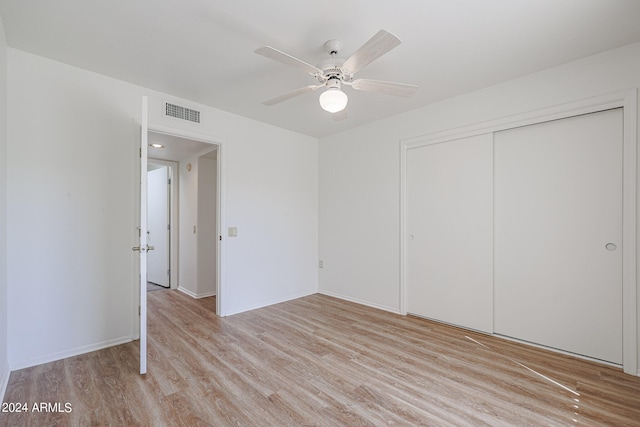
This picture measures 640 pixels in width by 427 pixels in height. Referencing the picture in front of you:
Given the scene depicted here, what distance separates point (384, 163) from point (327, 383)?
2649 millimetres

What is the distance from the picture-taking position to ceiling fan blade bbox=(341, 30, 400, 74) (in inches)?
60.2

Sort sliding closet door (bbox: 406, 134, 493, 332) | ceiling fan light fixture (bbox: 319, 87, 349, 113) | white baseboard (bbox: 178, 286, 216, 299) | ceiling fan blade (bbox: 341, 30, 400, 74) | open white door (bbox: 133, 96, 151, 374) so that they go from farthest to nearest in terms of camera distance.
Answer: white baseboard (bbox: 178, 286, 216, 299), sliding closet door (bbox: 406, 134, 493, 332), open white door (bbox: 133, 96, 151, 374), ceiling fan light fixture (bbox: 319, 87, 349, 113), ceiling fan blade (bbox: 341, 30, 400, 74)

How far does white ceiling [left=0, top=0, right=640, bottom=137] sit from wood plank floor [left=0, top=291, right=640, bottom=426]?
2.52 metres

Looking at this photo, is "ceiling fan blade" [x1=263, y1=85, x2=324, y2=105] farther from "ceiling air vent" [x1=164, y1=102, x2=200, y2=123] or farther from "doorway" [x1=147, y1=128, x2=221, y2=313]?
"doorway" [x1=147, y1=128, x2=221, y2=313]

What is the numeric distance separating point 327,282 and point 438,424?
2.85 meters

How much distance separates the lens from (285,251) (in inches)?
163

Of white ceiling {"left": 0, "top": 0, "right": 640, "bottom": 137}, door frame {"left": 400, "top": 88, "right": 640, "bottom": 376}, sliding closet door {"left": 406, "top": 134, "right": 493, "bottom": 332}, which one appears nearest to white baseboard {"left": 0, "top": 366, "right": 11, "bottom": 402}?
white ceiling {"left": 0, "top": 0, "right": 640, "bottom": 137}

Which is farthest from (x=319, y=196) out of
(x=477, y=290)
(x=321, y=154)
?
(x=477, y=290)

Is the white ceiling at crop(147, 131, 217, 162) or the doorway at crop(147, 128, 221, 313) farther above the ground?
the white ceiling at crop(147, 131, 217, 162)

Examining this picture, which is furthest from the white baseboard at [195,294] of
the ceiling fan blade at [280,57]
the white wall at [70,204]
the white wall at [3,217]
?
the ceiling fan blade at [280,57]

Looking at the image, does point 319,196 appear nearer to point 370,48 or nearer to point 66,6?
point 370,48

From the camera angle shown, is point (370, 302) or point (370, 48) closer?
point (370, 48)

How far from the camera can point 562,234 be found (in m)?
2.46

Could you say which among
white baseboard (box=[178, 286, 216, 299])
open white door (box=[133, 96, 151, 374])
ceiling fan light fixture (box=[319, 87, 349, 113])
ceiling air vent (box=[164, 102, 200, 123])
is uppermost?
ceiling air vent (box=[164, 102, 200, 123])
